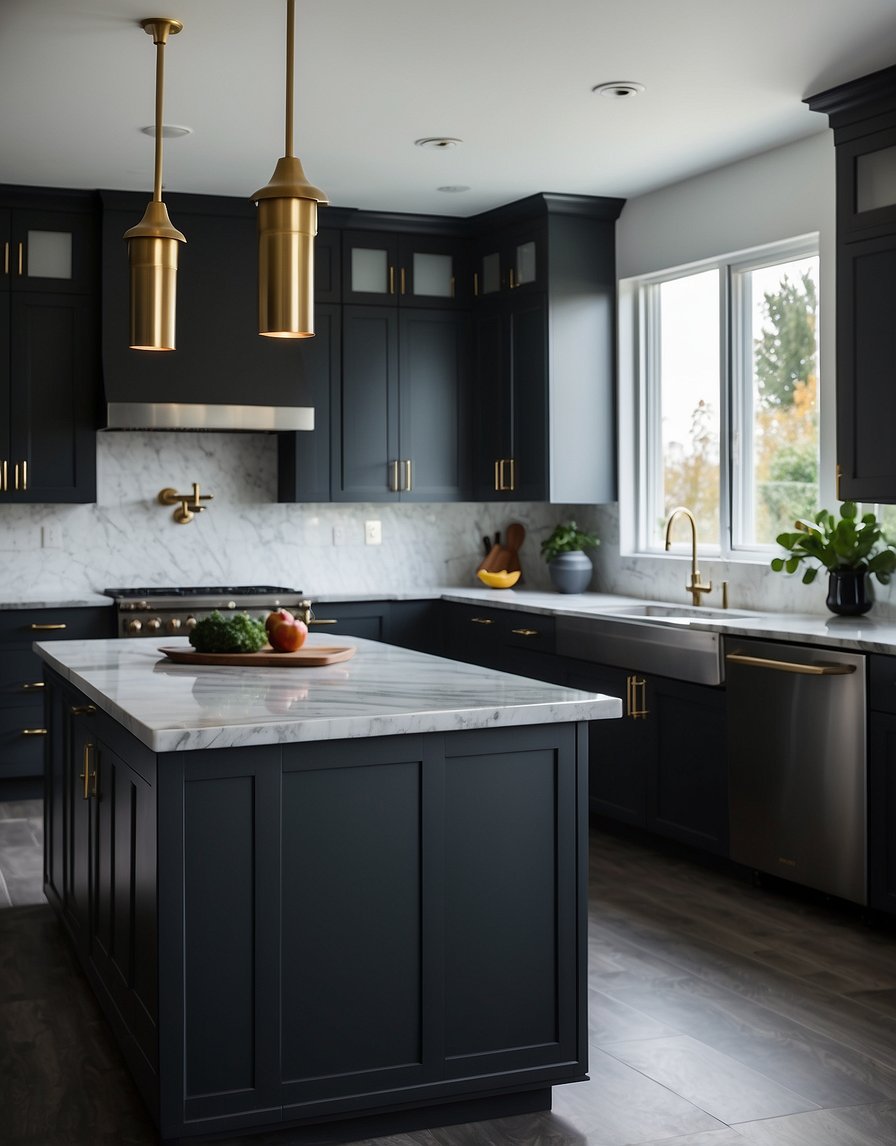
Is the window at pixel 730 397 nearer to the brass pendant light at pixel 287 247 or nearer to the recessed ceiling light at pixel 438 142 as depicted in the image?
the recessed ceiling light at pixel 438 142

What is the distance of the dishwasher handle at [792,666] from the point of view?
3975mm

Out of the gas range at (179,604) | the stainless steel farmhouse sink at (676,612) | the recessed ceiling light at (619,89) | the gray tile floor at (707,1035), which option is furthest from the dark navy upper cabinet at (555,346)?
the gray tile floor at (707,1035)

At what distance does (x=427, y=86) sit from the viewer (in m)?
4.25

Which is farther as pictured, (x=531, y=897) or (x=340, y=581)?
(x=340, y=581)

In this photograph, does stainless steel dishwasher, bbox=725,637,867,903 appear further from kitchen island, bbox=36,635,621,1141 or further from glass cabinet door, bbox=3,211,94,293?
glass cabinet door, bbox=3,211,94,293

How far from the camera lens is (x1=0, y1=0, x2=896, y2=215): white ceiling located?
3658 millimetres

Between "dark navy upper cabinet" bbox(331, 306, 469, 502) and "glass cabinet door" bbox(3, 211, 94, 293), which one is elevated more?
"glass cabinet door" bbox(3, 211, 94, 293)

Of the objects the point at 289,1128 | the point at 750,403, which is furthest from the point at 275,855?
the point at 750,403

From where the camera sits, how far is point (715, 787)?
454 cm

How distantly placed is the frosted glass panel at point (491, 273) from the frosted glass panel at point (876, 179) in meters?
2.28

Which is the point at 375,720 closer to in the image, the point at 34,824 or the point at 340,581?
the point at 34,824

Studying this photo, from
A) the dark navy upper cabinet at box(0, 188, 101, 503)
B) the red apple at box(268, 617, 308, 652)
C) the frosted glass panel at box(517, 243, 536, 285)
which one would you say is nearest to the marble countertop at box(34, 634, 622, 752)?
the red apple at box(268, 617, 308, 652)

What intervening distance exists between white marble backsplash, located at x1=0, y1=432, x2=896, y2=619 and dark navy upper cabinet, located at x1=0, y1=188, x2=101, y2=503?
293 mm

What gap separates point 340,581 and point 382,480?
60 centimetres
